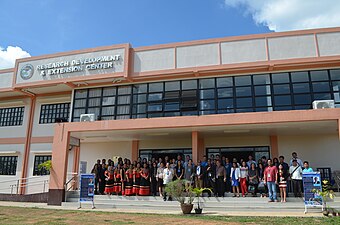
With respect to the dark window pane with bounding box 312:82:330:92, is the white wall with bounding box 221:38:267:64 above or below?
above

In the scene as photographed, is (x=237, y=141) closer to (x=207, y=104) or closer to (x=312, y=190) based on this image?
(x=207, y=104)

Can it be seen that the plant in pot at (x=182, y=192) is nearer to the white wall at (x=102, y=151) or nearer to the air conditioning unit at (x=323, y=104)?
the air conditioning unit at (x=323, y=104)

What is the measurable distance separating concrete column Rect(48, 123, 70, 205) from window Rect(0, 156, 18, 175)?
5.26 m

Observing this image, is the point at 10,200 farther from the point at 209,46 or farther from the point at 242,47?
the point at 242,47

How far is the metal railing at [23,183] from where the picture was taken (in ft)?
52.3

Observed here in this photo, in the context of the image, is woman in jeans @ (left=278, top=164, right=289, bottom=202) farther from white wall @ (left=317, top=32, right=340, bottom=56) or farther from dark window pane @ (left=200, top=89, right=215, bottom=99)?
white wall @ (left=317, top=32, right=340, bottom=56)

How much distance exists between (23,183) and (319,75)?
1489 cm

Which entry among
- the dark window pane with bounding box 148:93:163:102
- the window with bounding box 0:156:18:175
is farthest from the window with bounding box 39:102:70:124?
the dark window pane with bounding box 148:93:163:102

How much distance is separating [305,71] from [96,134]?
29.9ft

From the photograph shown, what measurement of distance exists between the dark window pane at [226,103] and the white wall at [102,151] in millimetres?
5199

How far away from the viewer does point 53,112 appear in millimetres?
16922

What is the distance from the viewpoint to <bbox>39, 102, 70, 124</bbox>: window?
55.0 feet

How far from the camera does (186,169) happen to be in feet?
37.4

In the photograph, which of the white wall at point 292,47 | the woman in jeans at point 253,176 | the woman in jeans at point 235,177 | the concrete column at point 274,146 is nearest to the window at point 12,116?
the woman in jeans at point 235,177
